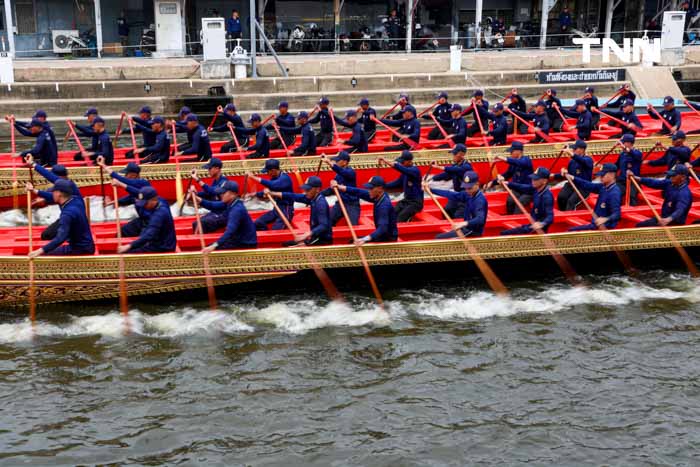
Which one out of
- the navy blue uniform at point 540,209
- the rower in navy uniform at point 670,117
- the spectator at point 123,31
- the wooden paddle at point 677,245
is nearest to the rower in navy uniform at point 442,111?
the rower in navy uniform at point 670,117

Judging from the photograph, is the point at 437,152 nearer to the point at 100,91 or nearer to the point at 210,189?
the point at 210,189

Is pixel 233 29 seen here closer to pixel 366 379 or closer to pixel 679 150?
pixel 679 150

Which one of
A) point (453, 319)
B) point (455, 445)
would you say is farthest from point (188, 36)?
point (455, 445)

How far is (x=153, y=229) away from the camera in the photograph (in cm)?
1180

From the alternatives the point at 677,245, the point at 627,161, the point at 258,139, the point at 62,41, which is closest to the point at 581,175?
the point at 627,161

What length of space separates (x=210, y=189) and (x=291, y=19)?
77.8ft

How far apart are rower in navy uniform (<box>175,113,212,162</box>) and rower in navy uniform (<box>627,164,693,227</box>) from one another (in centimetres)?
939

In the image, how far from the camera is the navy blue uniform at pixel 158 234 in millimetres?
11805

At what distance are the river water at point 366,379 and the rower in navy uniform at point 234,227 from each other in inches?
34.9

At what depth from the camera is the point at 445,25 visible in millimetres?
36906

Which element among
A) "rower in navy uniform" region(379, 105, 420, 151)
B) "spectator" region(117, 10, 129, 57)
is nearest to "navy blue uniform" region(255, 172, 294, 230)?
"rower in navy uniform" region(379, 105, 420, 151)

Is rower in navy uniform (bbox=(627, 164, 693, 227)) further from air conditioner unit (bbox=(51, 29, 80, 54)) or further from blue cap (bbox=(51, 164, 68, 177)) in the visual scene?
air conditioner unit (bbox=(51, 29, 80, 54))

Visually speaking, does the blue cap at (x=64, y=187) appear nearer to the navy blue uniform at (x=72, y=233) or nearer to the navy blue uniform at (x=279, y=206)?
the navy blue uniform at (x=72, y=233)

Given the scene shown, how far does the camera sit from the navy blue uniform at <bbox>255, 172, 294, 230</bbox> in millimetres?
13344
